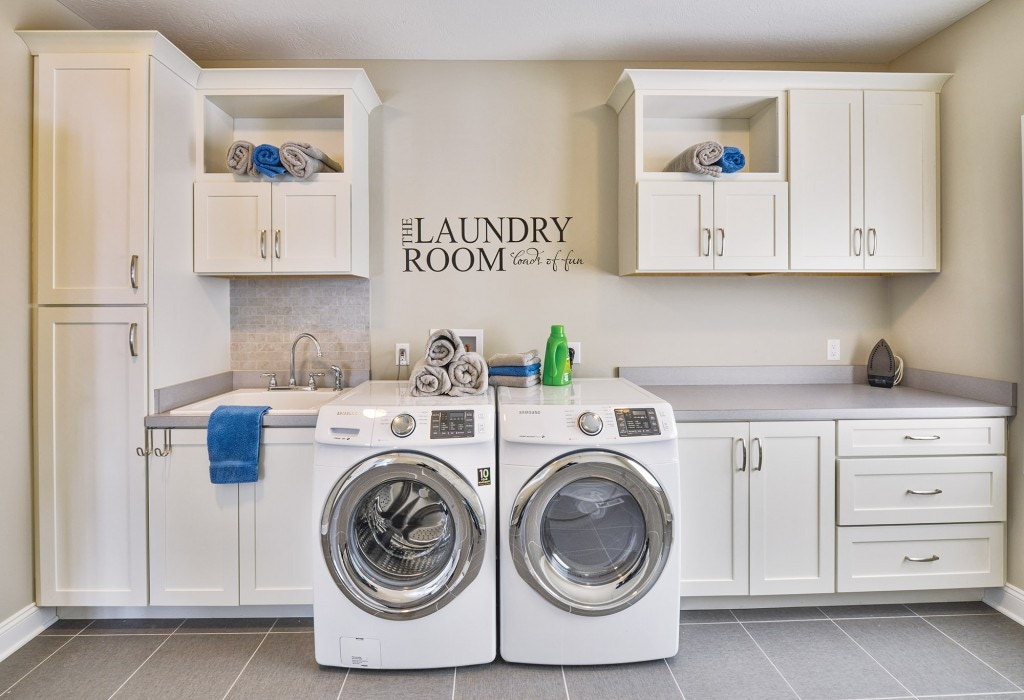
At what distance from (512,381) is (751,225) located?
1263 millimetres

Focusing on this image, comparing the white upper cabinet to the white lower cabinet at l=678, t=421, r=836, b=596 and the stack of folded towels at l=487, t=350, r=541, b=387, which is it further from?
the stack of folded towels at l=487, t=350, r=541, b=387

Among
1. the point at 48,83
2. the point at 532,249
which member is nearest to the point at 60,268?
the point at 48,83

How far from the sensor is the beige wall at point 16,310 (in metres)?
2.17

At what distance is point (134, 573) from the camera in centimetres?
232

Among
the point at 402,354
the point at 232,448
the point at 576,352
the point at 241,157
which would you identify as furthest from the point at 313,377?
the point at 576,352

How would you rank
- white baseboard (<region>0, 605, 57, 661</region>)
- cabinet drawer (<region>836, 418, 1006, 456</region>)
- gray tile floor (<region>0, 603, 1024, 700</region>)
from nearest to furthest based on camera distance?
gray tile floor (<region>0, 603, 1024, 700</region>) → white baseboard (<region>0, 605, 57, 661</region>) → cabinet drawer (<region>836, 418, 1006, 456</region>)

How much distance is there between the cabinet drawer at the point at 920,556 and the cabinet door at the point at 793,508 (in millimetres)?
77

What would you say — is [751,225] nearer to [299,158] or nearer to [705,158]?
[705,158]

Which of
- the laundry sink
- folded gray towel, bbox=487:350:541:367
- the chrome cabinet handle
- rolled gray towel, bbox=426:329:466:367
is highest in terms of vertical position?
rolled gray towel, bbox=426:329:466:367

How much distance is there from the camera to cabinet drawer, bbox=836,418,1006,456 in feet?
7.75

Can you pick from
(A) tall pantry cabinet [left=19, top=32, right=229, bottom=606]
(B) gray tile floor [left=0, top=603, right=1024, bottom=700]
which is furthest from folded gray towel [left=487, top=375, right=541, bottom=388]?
(A) tall pantry cabinet [left=19, top=32, right=229, bottom=606]

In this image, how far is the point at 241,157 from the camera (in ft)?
8.43

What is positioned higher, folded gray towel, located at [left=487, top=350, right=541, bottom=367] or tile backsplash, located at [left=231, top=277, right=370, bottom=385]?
tile backsplash, located at [left=231, top=277, right=370, bottom=385]

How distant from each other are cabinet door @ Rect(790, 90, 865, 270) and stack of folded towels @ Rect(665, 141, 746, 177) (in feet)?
0.87
